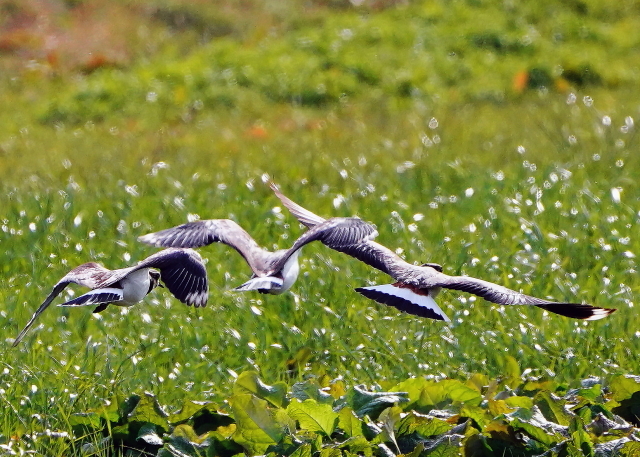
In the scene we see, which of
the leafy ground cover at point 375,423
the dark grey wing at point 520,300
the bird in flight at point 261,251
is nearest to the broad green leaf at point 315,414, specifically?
the leafy ground cover at point 375,423

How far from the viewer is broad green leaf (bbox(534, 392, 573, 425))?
3.97 metres

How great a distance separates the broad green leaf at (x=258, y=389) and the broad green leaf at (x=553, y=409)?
2.99ft

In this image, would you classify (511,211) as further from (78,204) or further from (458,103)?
(458,103)

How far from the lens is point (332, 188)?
26.2ft

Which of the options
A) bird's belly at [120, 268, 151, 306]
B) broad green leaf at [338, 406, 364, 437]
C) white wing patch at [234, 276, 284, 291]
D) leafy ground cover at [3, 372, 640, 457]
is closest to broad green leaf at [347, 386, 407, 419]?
leafy ground cover at [3, 372, 640, 457]

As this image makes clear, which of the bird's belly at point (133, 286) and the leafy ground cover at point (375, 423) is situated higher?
the bird's belly at point (133, 286)

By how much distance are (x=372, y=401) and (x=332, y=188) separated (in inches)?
160

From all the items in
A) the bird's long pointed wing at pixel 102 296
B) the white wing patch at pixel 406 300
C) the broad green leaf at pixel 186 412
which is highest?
the white wing patch at pixel 406 300

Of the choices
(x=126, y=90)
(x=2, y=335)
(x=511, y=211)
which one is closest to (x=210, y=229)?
(x=2, y=335)

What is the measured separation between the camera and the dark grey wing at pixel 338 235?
3.41 metres

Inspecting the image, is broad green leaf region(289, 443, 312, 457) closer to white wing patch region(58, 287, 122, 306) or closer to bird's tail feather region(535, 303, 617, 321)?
white wing patch region(58, 287, 122, 306)

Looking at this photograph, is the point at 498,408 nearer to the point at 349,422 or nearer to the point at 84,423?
the point at 349,422

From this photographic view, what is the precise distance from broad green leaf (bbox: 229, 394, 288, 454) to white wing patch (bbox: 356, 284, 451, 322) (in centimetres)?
59

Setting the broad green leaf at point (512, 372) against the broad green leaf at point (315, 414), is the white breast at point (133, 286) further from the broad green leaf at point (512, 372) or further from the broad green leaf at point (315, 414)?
the broad green leaf at point (512, 372)
